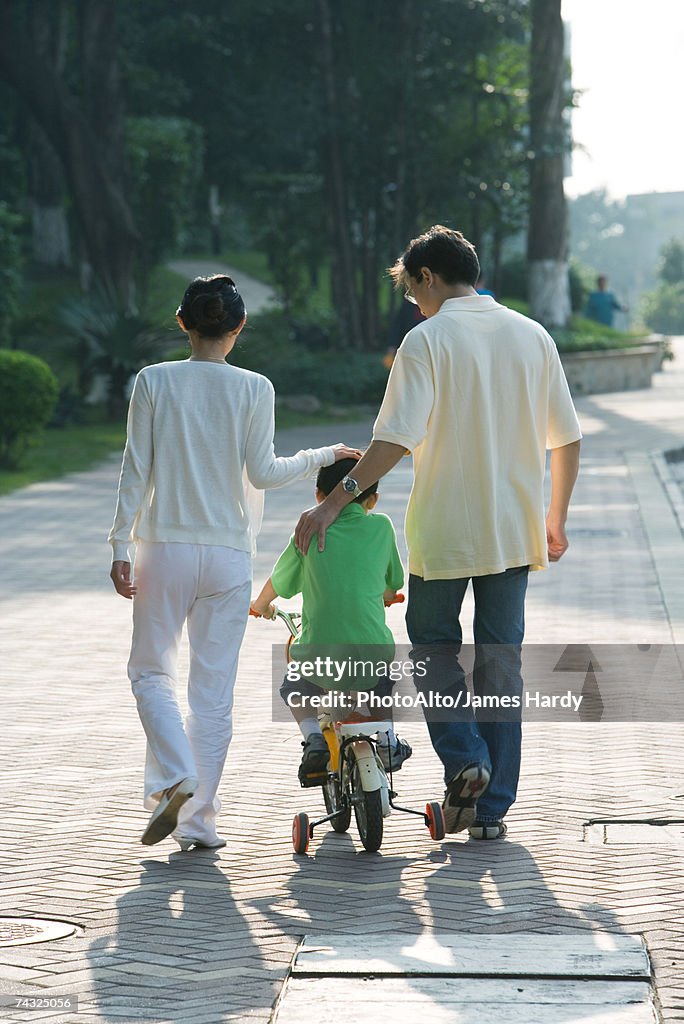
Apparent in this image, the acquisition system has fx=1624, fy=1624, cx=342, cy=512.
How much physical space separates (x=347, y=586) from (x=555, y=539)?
779 millimetres

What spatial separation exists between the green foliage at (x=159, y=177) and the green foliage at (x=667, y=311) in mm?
50821

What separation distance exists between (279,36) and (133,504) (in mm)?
27193

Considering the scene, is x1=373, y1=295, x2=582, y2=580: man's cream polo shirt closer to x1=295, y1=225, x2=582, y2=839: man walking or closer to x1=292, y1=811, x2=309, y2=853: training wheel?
x1=295, y1=225, x2=582, y2=839: man walking

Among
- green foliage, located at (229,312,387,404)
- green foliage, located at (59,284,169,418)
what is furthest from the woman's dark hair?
green foliage, located at (229,312,387,404)

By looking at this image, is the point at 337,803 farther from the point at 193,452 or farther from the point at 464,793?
the point at 193,452

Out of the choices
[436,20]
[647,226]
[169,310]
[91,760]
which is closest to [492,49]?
[436,20]

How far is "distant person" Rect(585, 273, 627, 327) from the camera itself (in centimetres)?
4019

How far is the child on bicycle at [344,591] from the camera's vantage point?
5090 millimetres

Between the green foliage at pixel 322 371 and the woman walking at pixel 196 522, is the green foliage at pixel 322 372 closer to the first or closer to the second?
the green foliage at pixel 322 371

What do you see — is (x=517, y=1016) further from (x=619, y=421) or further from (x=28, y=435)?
(x=619, y=421)

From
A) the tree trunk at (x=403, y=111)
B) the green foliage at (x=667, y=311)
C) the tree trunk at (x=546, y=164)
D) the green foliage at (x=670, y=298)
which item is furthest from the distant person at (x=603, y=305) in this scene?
the green foliage at (x=670, y=298)

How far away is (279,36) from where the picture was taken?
30.7m

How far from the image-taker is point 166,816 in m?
4.82

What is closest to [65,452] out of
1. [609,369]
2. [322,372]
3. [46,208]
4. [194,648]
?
[322,372]
